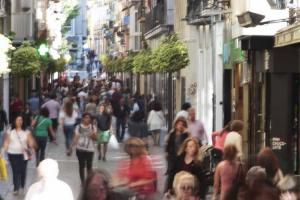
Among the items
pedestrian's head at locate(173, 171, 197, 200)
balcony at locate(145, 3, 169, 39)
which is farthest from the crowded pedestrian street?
balcony at locate(145, 3, 169, 39)

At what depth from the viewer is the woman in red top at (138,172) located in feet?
40.0

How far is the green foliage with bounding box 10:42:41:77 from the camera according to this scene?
37.8m

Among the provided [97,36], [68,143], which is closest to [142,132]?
[68,143]

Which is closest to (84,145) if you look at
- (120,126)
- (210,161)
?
(210,161)

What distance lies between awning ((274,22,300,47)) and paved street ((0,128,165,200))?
142 inches

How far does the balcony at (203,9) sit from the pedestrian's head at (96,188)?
18.7 meters

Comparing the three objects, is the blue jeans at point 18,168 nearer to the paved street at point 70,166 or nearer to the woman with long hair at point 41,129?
the paved street at point 70,166

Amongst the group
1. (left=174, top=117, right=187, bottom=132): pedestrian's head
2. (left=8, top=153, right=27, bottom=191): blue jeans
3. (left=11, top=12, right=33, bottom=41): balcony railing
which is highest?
(left=11, top=12, right=33, bottom=41): balcony railing

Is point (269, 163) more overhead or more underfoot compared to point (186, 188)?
more overhead

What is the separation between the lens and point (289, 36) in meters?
16.9

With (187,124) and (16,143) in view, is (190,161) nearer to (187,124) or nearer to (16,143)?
(16,143)

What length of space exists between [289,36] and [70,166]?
28.9ft

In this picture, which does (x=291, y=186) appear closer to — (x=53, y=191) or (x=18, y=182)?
(x=53, y=191)

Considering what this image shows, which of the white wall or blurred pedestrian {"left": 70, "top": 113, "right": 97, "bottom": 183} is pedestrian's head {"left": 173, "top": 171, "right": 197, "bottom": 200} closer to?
blurred pedestrian {"left": 70, "top": 113, "right": 97, "bottom": 183}
